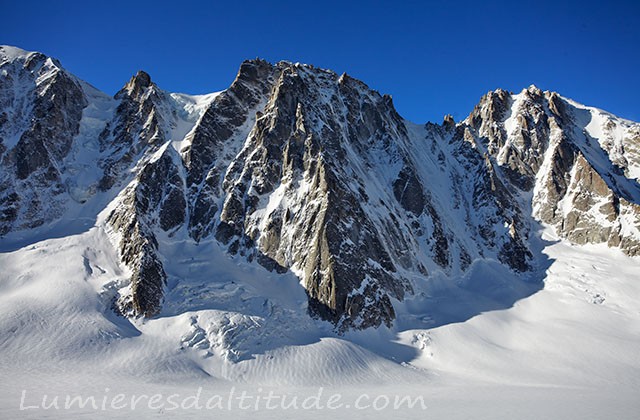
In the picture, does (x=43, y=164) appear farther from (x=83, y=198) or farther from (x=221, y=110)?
(x=221, y=110)

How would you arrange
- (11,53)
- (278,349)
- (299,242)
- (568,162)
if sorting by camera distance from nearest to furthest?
(278,349) → (299,242) → (11,53) → (568,162)

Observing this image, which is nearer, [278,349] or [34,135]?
[278,349]

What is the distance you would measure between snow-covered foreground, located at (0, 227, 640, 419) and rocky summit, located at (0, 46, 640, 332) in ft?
11.8

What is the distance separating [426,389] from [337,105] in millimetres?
67277

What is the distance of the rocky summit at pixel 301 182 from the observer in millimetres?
59531

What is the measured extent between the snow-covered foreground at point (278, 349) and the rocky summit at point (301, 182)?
11.8 feet

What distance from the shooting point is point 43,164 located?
230 ft

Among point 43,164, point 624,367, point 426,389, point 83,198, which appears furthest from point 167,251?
point 624,367

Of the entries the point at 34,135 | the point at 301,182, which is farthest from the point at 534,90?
the point at 34,135

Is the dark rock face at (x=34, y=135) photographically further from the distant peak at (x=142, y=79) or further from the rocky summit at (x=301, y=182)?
the distant peak at (x=142, y=79)

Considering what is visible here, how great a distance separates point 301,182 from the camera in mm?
67562

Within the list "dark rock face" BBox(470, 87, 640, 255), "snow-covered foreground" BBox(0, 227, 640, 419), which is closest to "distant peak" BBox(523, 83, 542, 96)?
"dark rock face" BBox(470, 87, 640, 255)

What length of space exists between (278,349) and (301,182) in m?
29.7

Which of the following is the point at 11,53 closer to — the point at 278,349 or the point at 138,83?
the point at 138,83
